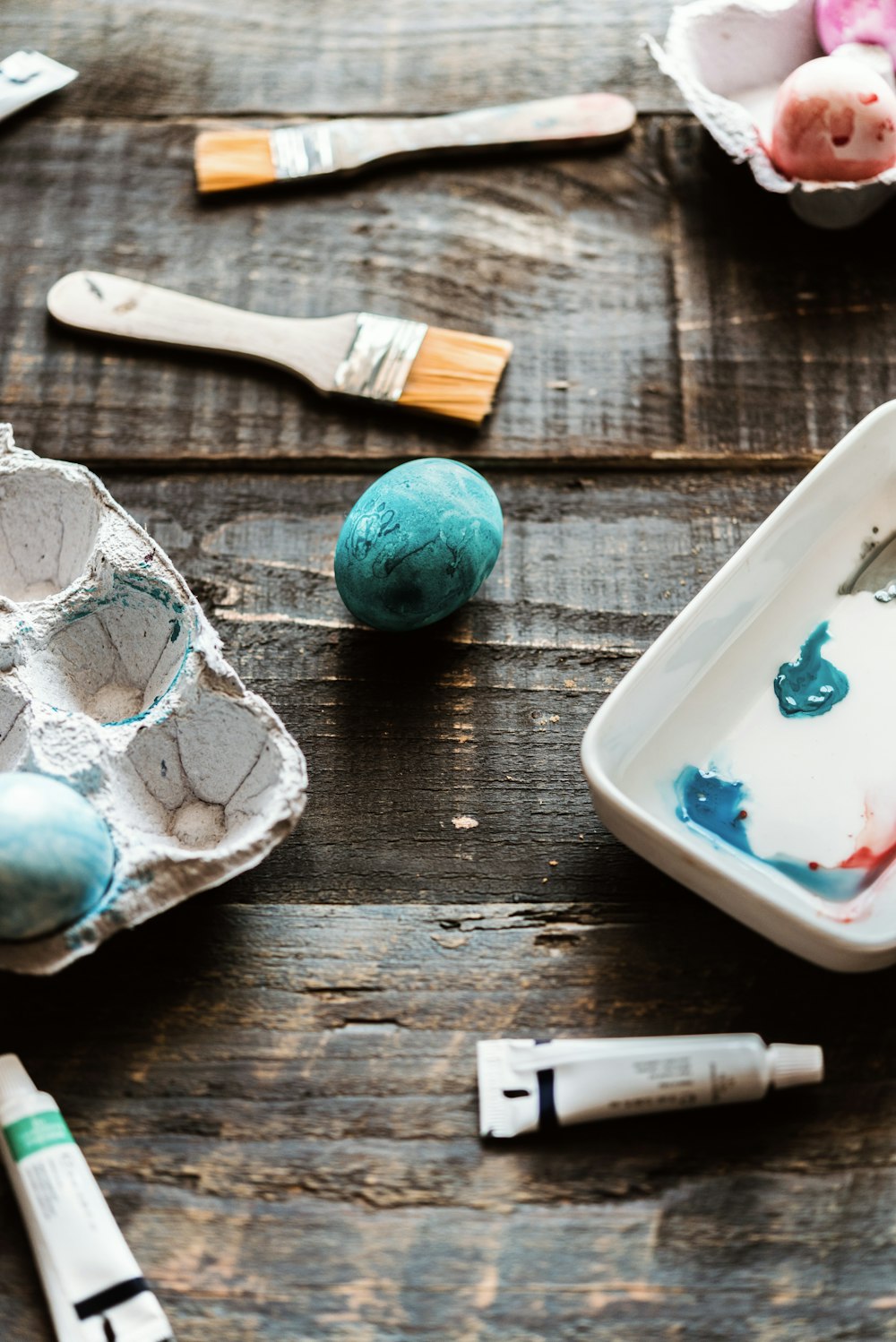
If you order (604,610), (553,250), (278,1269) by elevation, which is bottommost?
(278,1269)

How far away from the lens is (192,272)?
893mm

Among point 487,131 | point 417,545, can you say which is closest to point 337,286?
point 487,131

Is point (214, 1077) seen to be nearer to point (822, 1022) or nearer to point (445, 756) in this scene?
point (445, 756)

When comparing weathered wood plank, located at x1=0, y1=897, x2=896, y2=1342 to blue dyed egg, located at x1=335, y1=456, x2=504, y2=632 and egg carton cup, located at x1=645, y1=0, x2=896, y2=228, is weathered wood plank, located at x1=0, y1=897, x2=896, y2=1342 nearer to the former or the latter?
blue dyed egg, located at x1=335, y1=456, x2=504, y2=632

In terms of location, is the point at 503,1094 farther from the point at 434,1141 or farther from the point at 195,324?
the point at 195,324

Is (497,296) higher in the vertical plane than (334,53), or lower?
lower

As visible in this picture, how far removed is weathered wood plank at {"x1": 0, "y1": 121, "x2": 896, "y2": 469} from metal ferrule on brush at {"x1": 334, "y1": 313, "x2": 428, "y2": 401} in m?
0.02

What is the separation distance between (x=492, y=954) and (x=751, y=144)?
0.58 m

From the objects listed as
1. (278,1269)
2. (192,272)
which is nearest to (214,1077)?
(278,1269)

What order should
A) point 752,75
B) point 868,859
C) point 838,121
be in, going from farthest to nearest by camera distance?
1. point 752,75
2. point 838,121
3. point 868,859

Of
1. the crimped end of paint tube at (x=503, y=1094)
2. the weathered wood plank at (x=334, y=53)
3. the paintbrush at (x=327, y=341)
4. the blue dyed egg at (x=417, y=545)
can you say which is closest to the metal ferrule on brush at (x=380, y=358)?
the paintbrush at (x=327, y=341)

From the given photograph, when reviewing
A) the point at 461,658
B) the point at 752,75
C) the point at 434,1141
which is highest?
the point at 752,75

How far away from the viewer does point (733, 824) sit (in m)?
0.68

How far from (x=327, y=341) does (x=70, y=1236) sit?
576 millimetres
